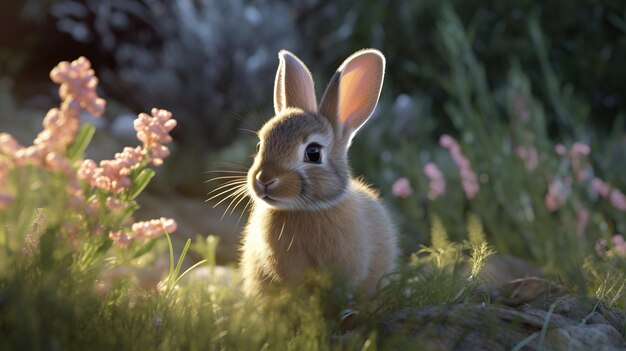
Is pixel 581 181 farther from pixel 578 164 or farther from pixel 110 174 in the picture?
pixel 110 174

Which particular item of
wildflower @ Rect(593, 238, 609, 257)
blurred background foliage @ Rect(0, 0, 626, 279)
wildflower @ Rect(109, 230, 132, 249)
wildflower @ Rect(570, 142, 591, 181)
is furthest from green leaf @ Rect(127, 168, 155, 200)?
blurred background foliage @ Rect(0, 0, 626, 279)

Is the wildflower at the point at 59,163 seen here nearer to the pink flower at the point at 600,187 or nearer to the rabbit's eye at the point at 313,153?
the rabbit's eye at the point at 313,153

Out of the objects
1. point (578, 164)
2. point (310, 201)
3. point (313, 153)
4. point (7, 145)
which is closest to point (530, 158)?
point (578, 164)

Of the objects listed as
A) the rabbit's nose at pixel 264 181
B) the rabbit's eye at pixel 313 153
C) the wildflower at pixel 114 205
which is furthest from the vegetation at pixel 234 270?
the rabbit's eye at pixel 313 153

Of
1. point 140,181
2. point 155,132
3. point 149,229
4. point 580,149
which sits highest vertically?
point 155,132

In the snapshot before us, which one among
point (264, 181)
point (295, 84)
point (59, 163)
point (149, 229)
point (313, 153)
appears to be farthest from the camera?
point (295, 84)

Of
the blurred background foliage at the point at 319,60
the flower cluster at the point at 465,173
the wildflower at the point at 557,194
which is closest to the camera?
the wildflower at the point at 557,194

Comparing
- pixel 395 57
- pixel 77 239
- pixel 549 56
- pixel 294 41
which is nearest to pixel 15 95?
pixel 294 41
